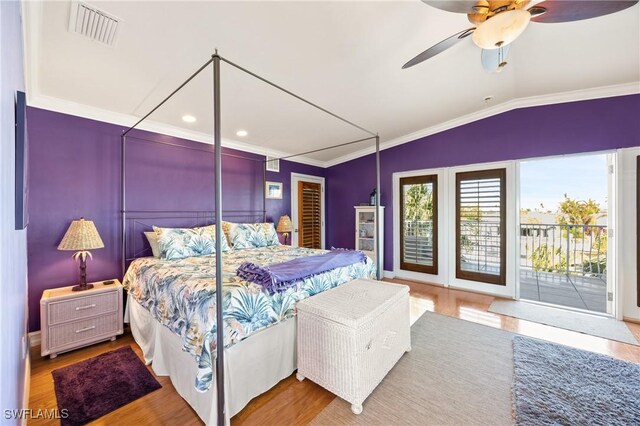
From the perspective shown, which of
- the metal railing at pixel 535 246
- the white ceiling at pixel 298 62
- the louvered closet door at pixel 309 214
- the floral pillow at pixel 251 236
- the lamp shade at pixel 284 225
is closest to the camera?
the white ceiling at pixel 298 62

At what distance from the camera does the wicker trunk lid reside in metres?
1.76

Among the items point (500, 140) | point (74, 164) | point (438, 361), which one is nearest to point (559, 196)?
point (500, 140)

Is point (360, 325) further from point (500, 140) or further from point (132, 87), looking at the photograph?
point (500, 140)

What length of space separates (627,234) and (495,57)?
276 cm

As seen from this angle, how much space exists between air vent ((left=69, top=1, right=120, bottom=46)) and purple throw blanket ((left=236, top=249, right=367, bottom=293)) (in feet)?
6.31

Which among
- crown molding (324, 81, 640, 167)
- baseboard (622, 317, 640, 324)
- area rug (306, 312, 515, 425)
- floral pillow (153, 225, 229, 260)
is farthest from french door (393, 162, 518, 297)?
floral pillow (153, 225, 229, 260)

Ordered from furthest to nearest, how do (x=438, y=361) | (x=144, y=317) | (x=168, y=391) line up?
(x=144, y=317), (x=438, y=361), (x=168, y=391)

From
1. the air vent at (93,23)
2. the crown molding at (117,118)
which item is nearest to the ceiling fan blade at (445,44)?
the air vent at (93,23)

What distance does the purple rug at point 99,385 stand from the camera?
1770mm

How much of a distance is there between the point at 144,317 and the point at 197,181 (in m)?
1.98

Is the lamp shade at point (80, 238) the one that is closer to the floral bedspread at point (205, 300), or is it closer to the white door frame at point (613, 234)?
the floral bedspread at point (205, 300)

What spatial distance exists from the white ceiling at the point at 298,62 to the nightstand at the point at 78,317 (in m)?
1.92

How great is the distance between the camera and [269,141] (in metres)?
4.39

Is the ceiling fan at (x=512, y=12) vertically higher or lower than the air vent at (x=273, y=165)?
higher
